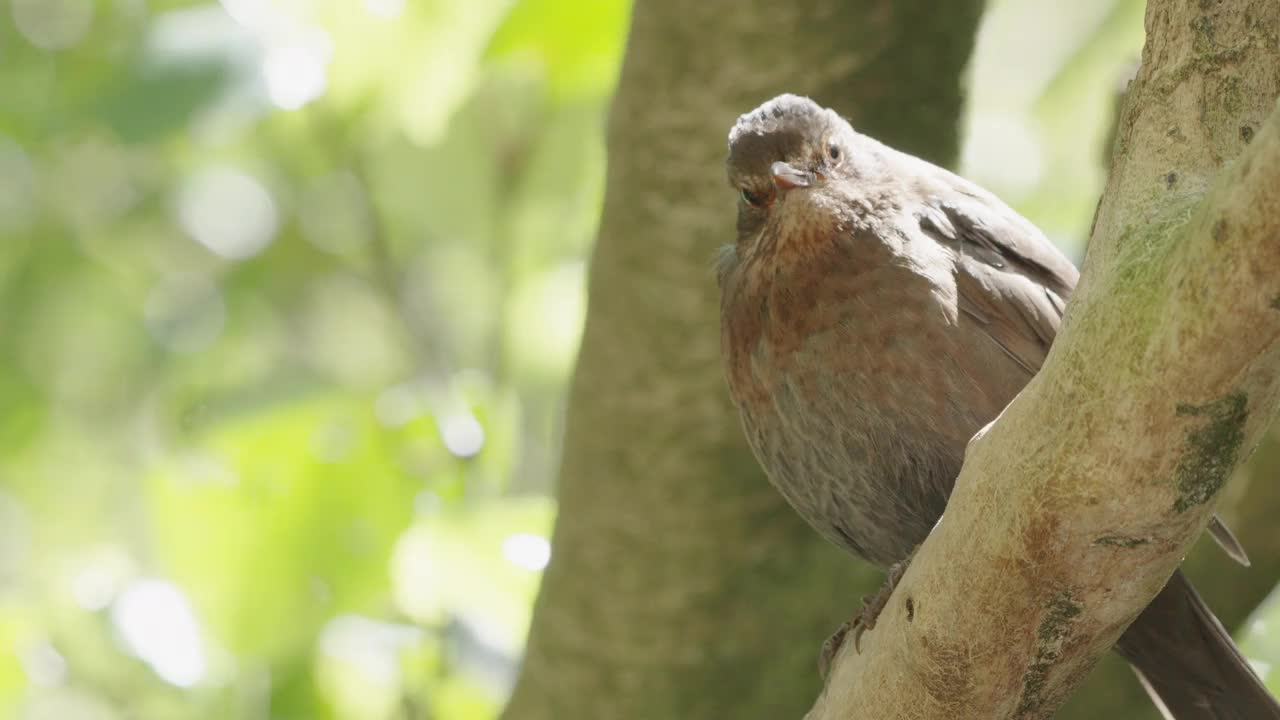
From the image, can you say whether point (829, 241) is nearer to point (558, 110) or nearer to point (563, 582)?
point (563, 582)

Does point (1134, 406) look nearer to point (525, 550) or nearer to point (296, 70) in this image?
point (525, 550)

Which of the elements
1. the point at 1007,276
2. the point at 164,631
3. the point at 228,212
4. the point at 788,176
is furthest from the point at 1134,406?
the point at 228,212

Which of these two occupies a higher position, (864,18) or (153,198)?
(864,18)

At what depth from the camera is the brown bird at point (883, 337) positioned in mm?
2676

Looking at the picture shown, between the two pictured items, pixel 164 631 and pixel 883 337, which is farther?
pixel 164 631

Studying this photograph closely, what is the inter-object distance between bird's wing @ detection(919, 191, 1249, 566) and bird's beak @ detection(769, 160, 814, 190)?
0.23 metres

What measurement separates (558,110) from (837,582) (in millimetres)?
1536

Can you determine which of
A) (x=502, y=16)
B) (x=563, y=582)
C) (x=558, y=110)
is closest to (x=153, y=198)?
(x=558, y=110)

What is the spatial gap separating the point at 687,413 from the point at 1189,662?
3.37 ft

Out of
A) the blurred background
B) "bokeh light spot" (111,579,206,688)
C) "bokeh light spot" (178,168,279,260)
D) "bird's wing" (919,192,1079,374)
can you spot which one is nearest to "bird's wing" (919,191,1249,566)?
"bird's wing" (919,192,1079,374)

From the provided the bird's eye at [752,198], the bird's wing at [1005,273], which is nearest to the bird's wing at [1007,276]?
the bird's wing at [1005,273]

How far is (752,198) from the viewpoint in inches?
117

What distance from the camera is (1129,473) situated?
5.67ft

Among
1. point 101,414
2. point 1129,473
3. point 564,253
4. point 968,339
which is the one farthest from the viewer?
point 101,414
